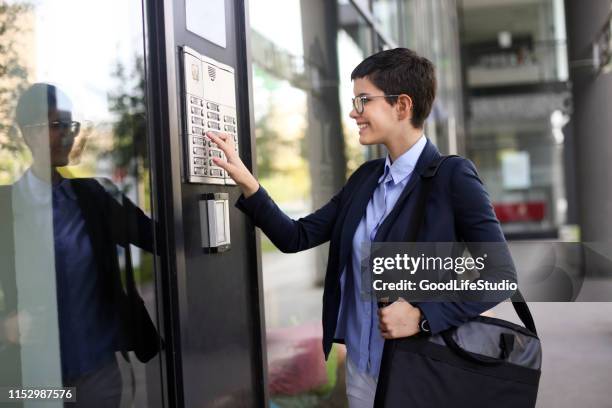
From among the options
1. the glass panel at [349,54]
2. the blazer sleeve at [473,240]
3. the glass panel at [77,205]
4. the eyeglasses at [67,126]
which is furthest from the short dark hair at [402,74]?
the glass panel at [349,54]

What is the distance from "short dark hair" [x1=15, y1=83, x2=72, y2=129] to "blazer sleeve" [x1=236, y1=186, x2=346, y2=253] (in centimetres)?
63

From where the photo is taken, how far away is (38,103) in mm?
1608

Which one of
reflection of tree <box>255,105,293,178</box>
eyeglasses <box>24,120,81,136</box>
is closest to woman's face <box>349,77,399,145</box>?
eyeglasses <box>24,120,81,136</box>

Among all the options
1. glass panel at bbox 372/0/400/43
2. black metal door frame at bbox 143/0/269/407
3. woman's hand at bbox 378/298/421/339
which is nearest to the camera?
woman's hand at bbox 378/298/421/339

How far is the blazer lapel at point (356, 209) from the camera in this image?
6.59ft

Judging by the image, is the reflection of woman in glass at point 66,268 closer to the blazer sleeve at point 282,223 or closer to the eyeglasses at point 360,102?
the blazer sleeve at point 282,223

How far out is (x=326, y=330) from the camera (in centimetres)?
207

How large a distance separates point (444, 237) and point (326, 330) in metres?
0.45

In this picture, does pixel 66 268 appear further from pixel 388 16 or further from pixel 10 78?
pixel 388 16

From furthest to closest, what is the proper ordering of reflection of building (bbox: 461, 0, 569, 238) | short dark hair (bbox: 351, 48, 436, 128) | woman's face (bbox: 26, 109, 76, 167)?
reflection of building (bbox: 461, 0, 569, 238) → short dark hair (bbox: 351, 48, 436, 128) → woman's face (bbox: 26, 109, 76, 167)

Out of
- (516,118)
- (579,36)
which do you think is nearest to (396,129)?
(579,36)

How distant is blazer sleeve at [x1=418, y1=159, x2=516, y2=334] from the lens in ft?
5.96
